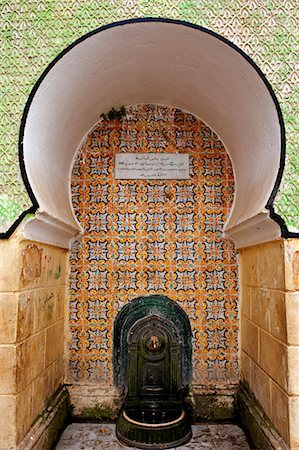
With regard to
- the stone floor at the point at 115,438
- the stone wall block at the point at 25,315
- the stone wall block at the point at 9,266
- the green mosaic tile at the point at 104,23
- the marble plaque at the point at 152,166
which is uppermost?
the green mosaic tile at the point at 104,23

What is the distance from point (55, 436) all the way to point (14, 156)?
1782 millimetres

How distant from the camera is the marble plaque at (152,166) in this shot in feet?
10.5

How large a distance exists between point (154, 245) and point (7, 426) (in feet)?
5.21

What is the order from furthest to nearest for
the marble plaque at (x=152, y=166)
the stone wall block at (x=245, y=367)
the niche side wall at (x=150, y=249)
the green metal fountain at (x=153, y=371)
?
the marble plaque at (x=152, y=166)
the niche side wall at (x=150, y=249)
the stone wall block at (x=245, y=367)
the green metal fountain at (x=153, y=371)

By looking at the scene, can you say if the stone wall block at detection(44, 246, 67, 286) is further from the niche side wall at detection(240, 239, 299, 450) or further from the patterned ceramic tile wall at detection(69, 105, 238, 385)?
the niche side wall at detection(240, 239, 299, 450)

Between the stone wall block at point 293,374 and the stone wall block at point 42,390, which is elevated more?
the stone wall block at point 293,374

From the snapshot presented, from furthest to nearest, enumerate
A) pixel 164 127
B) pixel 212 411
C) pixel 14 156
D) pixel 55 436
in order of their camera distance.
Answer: pixel 164 127 → pixel 212 411 → pixel 55 436 → pixel 14 156

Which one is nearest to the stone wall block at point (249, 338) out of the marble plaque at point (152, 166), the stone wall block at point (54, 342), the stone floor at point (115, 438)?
the stone floor at point (115, 438)

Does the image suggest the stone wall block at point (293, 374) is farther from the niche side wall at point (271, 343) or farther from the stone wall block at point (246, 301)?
the stone wall block at point (246, 301)

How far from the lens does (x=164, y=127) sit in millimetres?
3260

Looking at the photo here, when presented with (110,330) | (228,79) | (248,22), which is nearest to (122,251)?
(110,330)

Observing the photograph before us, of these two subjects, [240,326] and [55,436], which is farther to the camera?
[240,326]

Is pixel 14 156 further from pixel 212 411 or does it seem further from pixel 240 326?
pixel 212 411

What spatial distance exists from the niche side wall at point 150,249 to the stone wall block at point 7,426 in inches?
41.2
